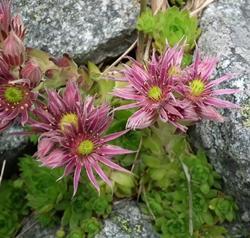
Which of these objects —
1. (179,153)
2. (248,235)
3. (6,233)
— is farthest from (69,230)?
(248,235)

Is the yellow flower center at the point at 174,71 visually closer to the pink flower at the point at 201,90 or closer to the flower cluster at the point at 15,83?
the pink flower at the point at 201,90

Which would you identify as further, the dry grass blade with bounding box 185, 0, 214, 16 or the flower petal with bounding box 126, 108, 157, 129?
the dry grass blade with bounding box 185, 0, 214, 16

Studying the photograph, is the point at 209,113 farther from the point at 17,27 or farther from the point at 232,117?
the point at 17,27

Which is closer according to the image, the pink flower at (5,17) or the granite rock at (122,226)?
the pink flower at (5,17)

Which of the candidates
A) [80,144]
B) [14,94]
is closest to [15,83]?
[14,94]

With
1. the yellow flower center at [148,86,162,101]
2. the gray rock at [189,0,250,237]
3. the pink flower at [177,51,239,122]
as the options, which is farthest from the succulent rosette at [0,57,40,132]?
the gray rock at [189,0,250,237]

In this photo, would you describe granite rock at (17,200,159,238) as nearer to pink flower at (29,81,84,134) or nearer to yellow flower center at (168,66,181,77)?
pink flower at (29,81,84,134)

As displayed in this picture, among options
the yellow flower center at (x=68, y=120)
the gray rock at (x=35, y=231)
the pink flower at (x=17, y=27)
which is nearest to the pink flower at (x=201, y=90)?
the yellow flower center at (x=68, y=120)

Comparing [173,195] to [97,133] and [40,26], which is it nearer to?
[97,133]
